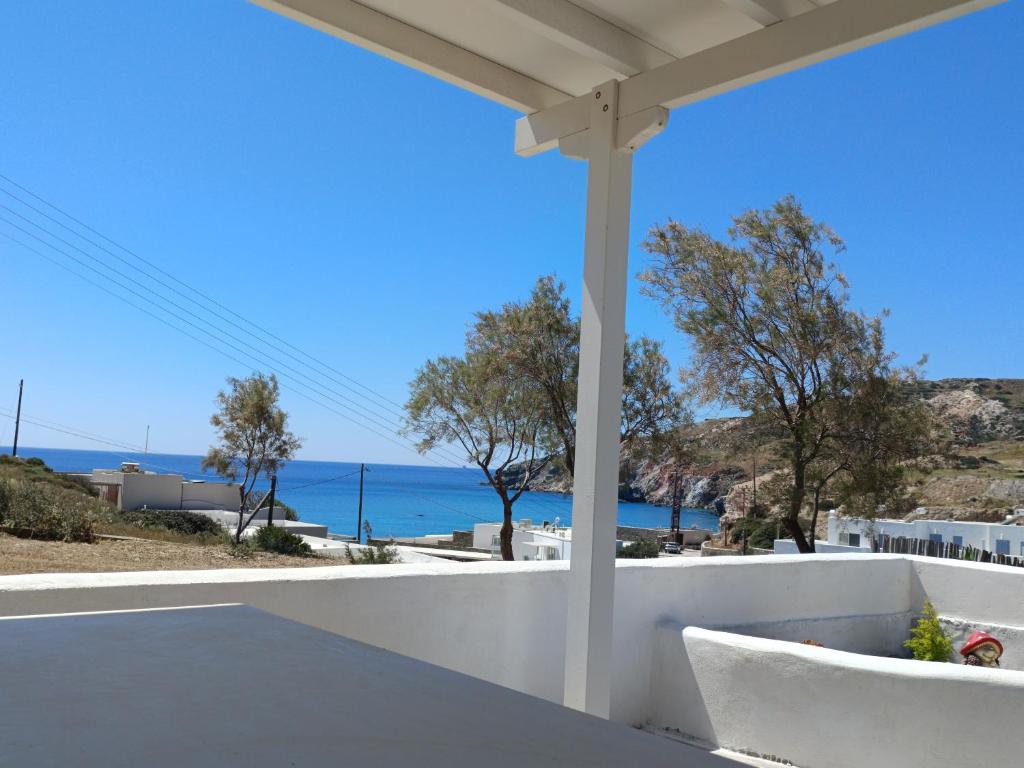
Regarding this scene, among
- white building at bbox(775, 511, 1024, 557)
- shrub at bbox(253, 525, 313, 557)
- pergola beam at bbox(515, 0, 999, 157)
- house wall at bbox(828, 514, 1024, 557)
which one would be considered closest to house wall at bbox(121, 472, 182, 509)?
shrub at bbox(253, 525, 313, 557)

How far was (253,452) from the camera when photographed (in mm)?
18422

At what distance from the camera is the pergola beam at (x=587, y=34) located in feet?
8.82

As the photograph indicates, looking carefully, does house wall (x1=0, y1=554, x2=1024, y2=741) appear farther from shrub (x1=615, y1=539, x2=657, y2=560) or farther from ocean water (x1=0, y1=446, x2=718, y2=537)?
ocean water (x1=0, y1=446, x2=718, y2=537)

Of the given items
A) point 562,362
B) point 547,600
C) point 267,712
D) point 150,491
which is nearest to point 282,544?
point 562,362

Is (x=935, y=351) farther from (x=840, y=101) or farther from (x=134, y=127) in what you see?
(x=134, y=127)

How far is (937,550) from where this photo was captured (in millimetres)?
10359

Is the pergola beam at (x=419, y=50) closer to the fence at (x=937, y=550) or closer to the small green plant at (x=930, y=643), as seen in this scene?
the small green plant at (x=930, y=643)

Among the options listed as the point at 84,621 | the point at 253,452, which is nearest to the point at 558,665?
the point at 84,621

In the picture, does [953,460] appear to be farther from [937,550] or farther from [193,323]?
[193,323]

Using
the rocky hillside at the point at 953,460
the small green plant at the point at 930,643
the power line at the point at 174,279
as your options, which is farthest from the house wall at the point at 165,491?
the power line at the point at 174,279

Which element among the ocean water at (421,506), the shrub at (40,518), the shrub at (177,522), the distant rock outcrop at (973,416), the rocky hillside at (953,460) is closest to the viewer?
the shrub at (40,518)

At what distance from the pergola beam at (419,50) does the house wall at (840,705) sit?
2.43 meters

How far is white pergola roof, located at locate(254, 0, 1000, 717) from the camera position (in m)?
2.82

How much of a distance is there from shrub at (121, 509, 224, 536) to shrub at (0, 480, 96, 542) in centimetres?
317
